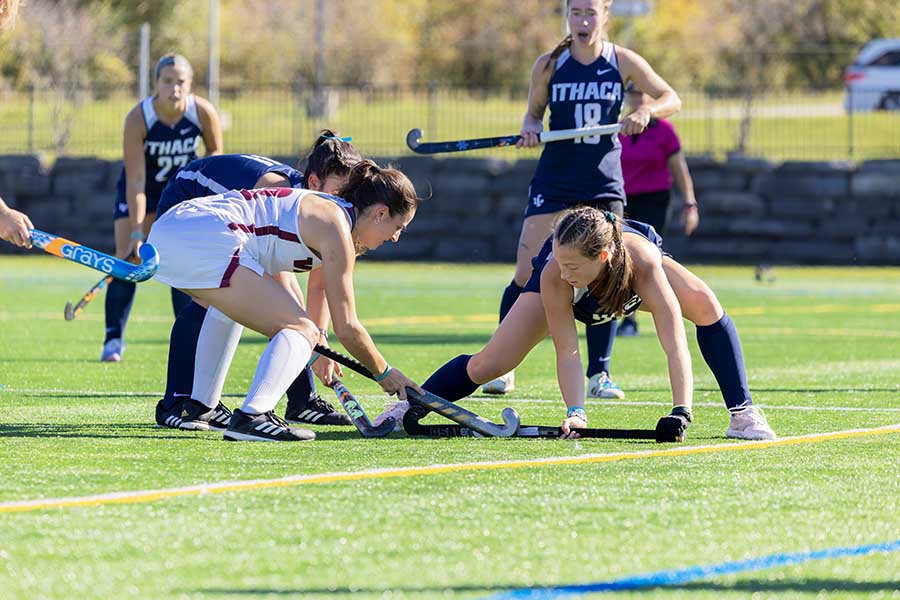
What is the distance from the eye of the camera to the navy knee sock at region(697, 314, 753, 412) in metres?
6.67

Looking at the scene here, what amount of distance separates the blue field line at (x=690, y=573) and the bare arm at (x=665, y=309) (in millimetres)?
2196

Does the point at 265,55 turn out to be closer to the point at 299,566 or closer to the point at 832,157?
the point at 832,157

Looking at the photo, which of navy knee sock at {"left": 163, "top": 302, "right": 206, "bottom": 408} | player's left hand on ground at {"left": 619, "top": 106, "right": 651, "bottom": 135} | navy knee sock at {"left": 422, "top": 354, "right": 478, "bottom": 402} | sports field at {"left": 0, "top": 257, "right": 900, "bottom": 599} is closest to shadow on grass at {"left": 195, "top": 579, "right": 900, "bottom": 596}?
sports field at {"left": 0, "top": 257, "right": 900, "bottom": 599}

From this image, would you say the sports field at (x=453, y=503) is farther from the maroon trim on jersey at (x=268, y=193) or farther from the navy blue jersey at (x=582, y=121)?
the navy blue jersey at (x=582, y=121)

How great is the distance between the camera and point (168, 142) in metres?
10.1

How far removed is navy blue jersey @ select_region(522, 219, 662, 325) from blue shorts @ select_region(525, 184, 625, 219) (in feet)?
5.80

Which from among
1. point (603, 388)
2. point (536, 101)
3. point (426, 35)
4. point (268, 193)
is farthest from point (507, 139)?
point (426, 35)

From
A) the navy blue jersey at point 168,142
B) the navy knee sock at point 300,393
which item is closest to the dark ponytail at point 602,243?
the navy knee sock at point 300,393

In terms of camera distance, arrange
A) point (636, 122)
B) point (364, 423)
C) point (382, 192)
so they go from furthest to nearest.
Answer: point (636, 122), point (364, 423), point (382, 192)

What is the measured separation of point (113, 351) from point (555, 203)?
3106 millimetres

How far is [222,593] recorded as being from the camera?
12.0 feet

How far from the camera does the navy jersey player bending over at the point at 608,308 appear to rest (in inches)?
247

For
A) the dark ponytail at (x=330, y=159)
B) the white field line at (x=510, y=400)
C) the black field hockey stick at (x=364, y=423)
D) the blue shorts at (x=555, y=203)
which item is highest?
the dark ponytail at (x=330, y=159)

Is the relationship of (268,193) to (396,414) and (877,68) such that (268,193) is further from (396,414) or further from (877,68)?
(877,68)
